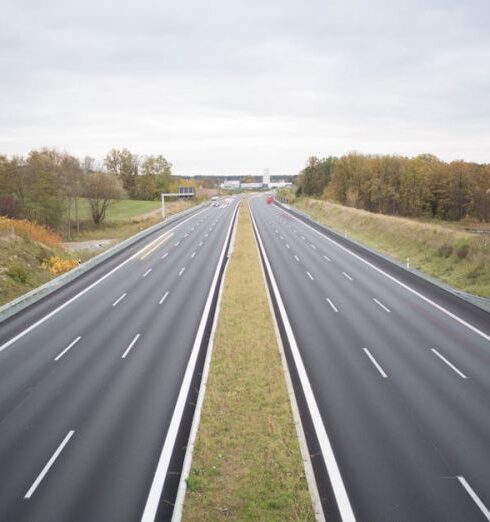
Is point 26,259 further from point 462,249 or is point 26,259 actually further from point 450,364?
point 462,249

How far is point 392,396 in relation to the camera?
1305cm

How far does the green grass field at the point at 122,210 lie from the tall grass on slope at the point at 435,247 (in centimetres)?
5151

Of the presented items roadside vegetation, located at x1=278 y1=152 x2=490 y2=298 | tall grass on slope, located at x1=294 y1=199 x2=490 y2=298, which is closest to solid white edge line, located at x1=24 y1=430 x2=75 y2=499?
tall grass on slope, located at x1=294 y1=199 x2=490 y2=298

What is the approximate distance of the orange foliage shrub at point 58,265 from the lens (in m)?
30.8

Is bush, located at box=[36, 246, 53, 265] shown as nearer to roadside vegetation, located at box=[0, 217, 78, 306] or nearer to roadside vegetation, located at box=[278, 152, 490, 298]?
roadside vegetation, located at box=[0, 217, 78, 306]

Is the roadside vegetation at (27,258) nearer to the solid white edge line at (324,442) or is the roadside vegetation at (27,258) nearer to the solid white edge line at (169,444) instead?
the solid white edge line at (169,444)

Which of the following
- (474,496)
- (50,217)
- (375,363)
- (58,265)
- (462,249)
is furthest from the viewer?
(50,217)

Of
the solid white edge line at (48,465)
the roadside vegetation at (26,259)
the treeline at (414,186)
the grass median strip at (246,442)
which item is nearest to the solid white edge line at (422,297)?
the grass median strip at (246,442)

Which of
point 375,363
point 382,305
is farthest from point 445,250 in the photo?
point 375,363

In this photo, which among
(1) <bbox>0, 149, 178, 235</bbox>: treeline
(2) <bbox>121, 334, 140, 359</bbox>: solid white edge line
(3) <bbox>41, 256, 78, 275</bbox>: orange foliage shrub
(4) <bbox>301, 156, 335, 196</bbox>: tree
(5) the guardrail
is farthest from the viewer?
(4) <bbox>301, 156, 335, 196</bbox>: tree

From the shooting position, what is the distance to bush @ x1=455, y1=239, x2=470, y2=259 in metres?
29.8

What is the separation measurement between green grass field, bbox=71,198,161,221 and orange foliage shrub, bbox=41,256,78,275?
50366 millimetres

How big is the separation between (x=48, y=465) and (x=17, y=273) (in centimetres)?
1974

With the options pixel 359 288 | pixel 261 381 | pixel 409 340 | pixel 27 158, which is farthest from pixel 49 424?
pixel 27 158
